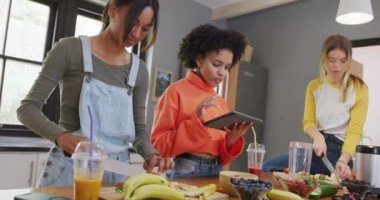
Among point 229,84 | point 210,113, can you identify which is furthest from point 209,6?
point 210,113

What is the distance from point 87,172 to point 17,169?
1.85 meters

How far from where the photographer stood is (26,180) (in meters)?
2.27

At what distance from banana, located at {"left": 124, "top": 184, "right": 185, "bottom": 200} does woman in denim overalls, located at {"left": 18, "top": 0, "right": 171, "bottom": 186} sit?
320 millimetres

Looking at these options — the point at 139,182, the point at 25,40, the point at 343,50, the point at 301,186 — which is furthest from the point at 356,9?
the point at 25,40

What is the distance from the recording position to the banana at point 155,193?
68 centimetres

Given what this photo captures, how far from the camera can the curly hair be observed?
1516 millimetres

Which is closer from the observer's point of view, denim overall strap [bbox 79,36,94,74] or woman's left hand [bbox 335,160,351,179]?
denim overall strap [bbox 79,36,94,74]

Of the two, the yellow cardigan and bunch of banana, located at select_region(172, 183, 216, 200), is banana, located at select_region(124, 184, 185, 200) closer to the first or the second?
bunch of banana, located at select_region(172, 183, 216, 200)

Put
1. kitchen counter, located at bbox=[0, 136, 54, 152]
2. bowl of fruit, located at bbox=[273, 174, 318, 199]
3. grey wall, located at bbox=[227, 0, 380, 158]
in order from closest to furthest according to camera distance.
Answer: bowl of fruit, located at bbox=[273, 174, 318, 199] → kitchen counter, located at bbox=[0, 136, 54, 152] → grey wall, located at bbox=[227, 0, 380, 158]

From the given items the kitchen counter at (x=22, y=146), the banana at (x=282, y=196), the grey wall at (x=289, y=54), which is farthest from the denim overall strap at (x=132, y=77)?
the grey wall at (x=289, y=54)

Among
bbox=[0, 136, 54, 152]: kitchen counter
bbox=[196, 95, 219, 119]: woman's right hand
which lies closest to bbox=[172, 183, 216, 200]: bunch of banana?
bbox=[196, 95, 219, 119]: woman's right hand

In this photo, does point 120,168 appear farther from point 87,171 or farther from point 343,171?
point 343,171

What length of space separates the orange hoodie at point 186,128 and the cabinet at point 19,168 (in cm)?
131

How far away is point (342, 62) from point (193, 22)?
7.74 ft
